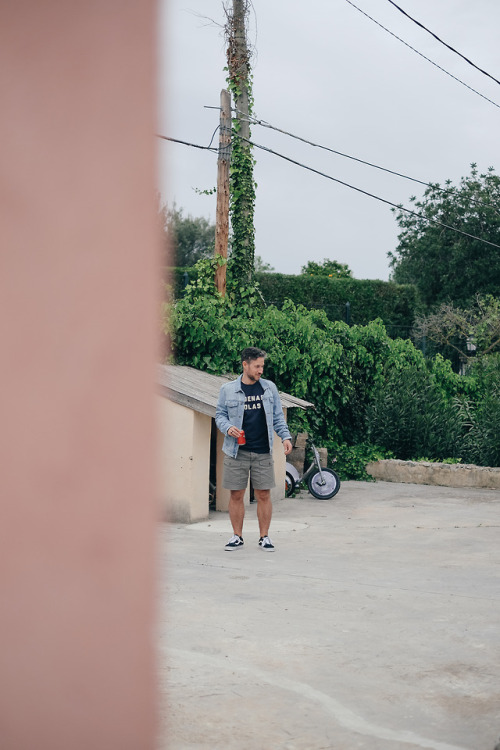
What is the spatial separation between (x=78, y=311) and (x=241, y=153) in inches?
557

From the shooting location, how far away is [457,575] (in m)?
7.01

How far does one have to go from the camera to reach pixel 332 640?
5.04 metres

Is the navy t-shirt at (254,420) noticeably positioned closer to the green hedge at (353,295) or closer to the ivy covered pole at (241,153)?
the ivy covered pole at (241,153)

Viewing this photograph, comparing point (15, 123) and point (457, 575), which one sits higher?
point (15, 123)

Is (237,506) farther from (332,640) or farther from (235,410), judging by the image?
(332,640)

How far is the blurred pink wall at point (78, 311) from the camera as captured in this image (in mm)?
1368

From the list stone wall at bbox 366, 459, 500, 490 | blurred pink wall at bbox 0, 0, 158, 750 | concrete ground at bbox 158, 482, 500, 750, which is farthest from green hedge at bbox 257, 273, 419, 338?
blurred pink wall at bbox 0, 0, 158, 750

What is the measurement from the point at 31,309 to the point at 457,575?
20.3 feet

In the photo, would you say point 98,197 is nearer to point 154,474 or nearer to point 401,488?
point 154,474

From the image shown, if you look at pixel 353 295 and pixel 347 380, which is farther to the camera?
pixel 353 295

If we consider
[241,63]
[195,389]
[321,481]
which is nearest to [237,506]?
[195,389]

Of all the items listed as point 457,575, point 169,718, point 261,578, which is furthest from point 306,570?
point 169,718

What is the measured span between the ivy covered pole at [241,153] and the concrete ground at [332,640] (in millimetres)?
6907

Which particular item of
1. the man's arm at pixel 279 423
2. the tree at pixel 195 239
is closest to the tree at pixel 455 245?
the tree at pixel 195 239
